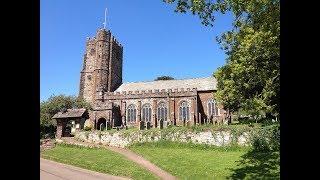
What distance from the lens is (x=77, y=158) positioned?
25344 millimetres

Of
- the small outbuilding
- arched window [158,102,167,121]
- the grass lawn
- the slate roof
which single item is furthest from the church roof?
the grass lawn

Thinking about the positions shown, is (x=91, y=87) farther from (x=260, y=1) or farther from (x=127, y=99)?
(x=260, y=1)

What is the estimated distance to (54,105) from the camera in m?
51.2

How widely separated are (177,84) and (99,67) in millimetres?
14436

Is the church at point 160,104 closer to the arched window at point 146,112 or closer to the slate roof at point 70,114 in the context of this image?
the arched window at point 146,112

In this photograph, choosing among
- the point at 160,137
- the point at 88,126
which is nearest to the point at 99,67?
the point at 88,126

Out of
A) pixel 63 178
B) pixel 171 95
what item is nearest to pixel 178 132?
pixel 63 178

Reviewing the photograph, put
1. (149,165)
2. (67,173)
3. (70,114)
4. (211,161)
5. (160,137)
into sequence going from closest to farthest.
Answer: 1. (67,173)
2. (211,161)
3. (149,165)
4. (160,137)
5. (70,114)

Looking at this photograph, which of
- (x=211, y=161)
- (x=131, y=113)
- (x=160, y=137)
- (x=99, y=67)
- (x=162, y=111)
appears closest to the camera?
(x=211, y=161)

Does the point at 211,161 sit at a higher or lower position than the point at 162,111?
lower

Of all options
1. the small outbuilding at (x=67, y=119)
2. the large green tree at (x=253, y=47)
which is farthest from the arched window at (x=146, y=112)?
the large green tree at (x=253, y=47)

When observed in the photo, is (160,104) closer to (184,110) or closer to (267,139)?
(184,110)
